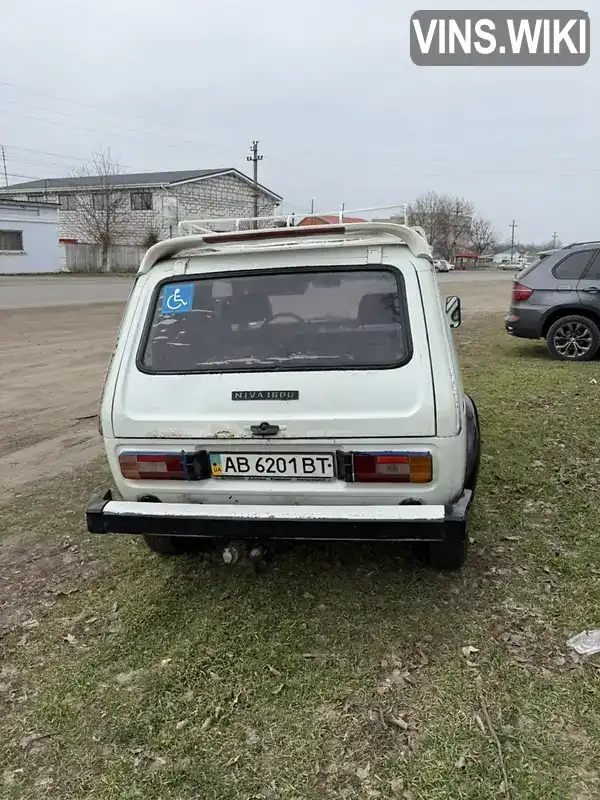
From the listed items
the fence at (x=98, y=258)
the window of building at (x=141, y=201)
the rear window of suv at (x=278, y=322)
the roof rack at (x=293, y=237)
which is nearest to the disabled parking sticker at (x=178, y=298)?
the rear window of suv at (x=278, y=322)

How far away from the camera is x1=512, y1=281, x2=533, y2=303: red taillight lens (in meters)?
9.81

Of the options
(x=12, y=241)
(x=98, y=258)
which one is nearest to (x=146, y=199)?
(x=98, y=258)

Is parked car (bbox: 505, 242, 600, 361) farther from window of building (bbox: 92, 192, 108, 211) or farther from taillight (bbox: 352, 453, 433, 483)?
window of building (bbox: 92, 192, 108, 211)

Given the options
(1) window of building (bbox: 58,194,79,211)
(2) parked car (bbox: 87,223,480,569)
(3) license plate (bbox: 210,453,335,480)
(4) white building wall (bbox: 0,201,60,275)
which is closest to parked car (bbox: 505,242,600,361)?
(2) parked car (bbox: 87,223,480,569)

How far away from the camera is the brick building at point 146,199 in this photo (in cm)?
5056

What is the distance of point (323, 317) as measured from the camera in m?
3.25

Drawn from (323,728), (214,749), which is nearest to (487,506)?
(323,728)

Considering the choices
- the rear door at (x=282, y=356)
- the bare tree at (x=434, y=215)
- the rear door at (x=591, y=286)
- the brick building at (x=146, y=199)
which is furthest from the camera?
the bare tree at (x=434, y=215)

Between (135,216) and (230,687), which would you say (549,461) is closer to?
(230,687)

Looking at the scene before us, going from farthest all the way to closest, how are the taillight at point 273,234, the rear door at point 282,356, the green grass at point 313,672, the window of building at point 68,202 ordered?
the window of building at point 68,202, the taillight at point 273,234, the rear door at point 282,356, the green grass at point 313,672

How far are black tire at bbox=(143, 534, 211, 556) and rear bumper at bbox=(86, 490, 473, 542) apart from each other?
57cm

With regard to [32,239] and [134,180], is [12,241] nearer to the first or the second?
[32,239]

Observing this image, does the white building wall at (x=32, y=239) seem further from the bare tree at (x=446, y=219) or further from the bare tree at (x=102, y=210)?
the bare tree at (x=446, y=219)

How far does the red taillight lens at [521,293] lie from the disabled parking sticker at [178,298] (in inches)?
303
